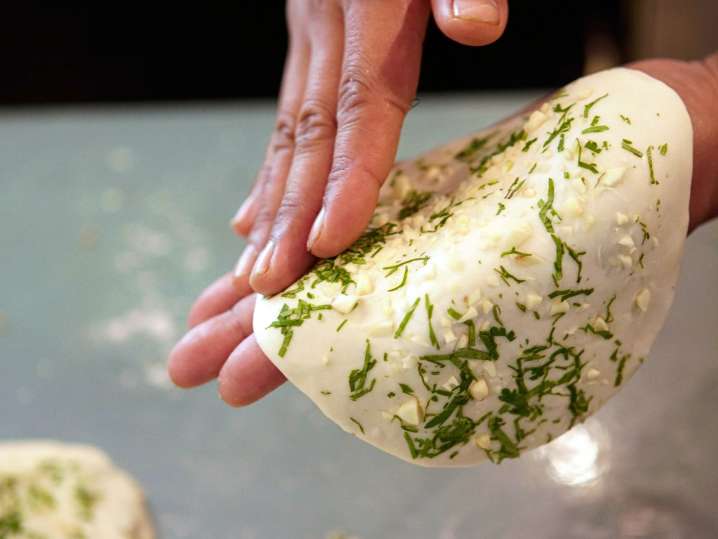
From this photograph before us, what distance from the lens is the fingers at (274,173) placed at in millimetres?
1019

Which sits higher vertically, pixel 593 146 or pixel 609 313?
pixel 593 146

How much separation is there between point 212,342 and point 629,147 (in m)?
0.50

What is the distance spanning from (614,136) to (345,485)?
2.13 feet

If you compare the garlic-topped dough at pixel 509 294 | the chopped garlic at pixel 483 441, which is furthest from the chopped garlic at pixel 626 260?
the chopped garlic at pixel 483 441

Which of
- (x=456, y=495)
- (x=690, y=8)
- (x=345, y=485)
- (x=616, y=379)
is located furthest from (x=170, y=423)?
(x=690, y=8)

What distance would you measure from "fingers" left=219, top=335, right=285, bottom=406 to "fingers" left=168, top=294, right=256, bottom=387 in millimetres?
64

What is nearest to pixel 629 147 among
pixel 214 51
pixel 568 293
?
pixel 568 293

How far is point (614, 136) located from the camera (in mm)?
838

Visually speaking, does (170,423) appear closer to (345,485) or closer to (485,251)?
(345,485)

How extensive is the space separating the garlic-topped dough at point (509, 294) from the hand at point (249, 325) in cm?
7

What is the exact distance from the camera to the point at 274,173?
110 centimetres

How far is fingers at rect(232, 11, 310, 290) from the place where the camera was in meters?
1.02

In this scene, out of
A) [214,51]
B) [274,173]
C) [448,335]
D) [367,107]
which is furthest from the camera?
[214,51]

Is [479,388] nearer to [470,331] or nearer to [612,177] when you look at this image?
[470,331]
